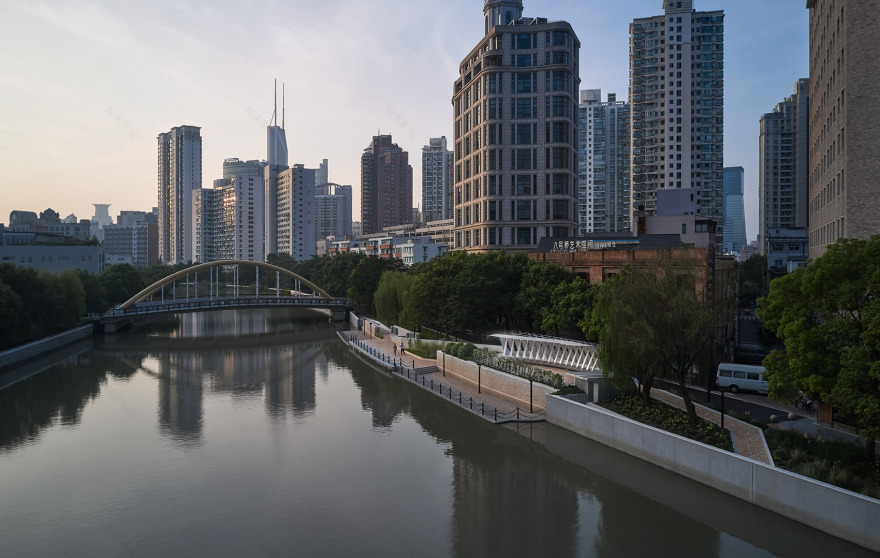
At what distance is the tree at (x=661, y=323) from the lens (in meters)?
23.1

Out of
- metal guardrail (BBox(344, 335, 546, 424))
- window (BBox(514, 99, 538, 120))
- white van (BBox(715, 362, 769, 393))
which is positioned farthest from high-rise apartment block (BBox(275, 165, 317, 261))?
white van (BBox(715, 362, 769, 393))

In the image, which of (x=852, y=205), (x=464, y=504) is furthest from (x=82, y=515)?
(x=852, y=205)

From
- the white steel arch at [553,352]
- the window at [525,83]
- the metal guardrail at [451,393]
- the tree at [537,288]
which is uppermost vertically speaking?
the window at [525,83]

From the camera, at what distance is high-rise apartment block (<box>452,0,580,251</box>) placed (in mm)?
68750

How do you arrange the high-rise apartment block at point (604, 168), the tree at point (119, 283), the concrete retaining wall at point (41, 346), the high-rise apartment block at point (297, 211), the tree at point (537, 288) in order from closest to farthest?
the tree at point (537, 288) → the concrete retaining wall at point (41, 346) → the tree at point (119, 283) → the high-rise apartment block at point (604, 168) → the high-rise apartment block at point (297, 211)

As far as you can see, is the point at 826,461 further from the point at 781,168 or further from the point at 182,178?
the point at 182,178

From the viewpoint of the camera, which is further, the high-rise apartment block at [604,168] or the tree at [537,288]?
the high-rise apartment block at [604,168]

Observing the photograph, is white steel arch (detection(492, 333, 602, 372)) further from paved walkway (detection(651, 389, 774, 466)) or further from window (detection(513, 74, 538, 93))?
window (detection(513, 74, 538, 93))

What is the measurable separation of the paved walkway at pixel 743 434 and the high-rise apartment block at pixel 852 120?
11.6 m

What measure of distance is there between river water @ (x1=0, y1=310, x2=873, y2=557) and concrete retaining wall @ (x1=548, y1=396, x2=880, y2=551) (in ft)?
1.26

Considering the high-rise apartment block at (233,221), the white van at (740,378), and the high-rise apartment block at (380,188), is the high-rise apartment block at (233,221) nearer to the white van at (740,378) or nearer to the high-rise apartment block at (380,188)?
the high-rise apartment block at (380,188)

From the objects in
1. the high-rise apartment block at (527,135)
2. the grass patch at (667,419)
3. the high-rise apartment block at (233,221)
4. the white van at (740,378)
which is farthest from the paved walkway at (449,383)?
the high-rise apartment block at (233,221)

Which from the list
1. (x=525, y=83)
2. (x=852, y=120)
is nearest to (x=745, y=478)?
(x=852, y=120)

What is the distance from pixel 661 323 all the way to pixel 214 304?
60.3 m
